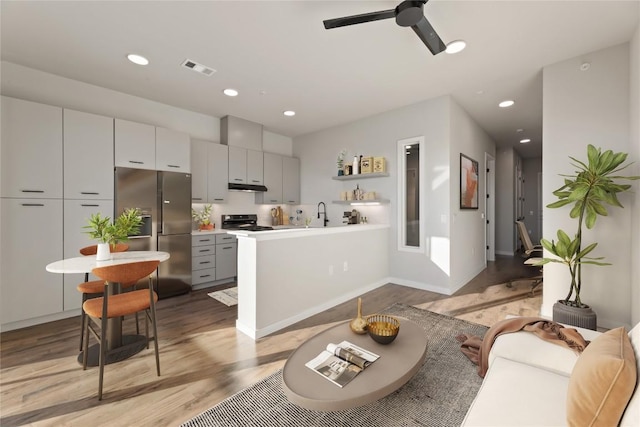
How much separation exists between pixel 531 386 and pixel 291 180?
506cm

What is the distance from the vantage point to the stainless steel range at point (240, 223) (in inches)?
194

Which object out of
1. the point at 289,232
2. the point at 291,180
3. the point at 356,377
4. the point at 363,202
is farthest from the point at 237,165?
the point at 356,377

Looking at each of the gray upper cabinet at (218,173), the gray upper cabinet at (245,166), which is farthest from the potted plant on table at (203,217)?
the gray upper cabinet at (245,166)

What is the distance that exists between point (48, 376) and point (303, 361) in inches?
82.5

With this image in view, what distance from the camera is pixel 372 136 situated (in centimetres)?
471

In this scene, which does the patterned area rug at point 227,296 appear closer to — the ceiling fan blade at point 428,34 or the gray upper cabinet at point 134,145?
the gray upper cabinet at point 134,145

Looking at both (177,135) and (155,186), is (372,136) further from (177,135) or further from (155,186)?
(155,186)

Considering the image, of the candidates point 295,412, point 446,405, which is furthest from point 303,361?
point 446,405

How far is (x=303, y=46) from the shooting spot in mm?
2689

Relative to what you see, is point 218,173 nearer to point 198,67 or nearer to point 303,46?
point 198,67

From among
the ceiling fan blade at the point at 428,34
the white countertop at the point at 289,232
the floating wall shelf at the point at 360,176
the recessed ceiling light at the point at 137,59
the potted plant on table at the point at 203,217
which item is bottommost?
the white countertop at the point at 289,232

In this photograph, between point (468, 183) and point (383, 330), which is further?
point (468, 183)

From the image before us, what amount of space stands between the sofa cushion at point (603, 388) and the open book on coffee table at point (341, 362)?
0.85 meters

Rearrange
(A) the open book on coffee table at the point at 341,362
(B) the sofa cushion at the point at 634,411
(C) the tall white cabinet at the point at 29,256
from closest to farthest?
(B) the sofa cushion at the point at 634,411, (A) the open book on coffee table at the point at 341,362, (C) the tall white cabinet at the point at 29,256
